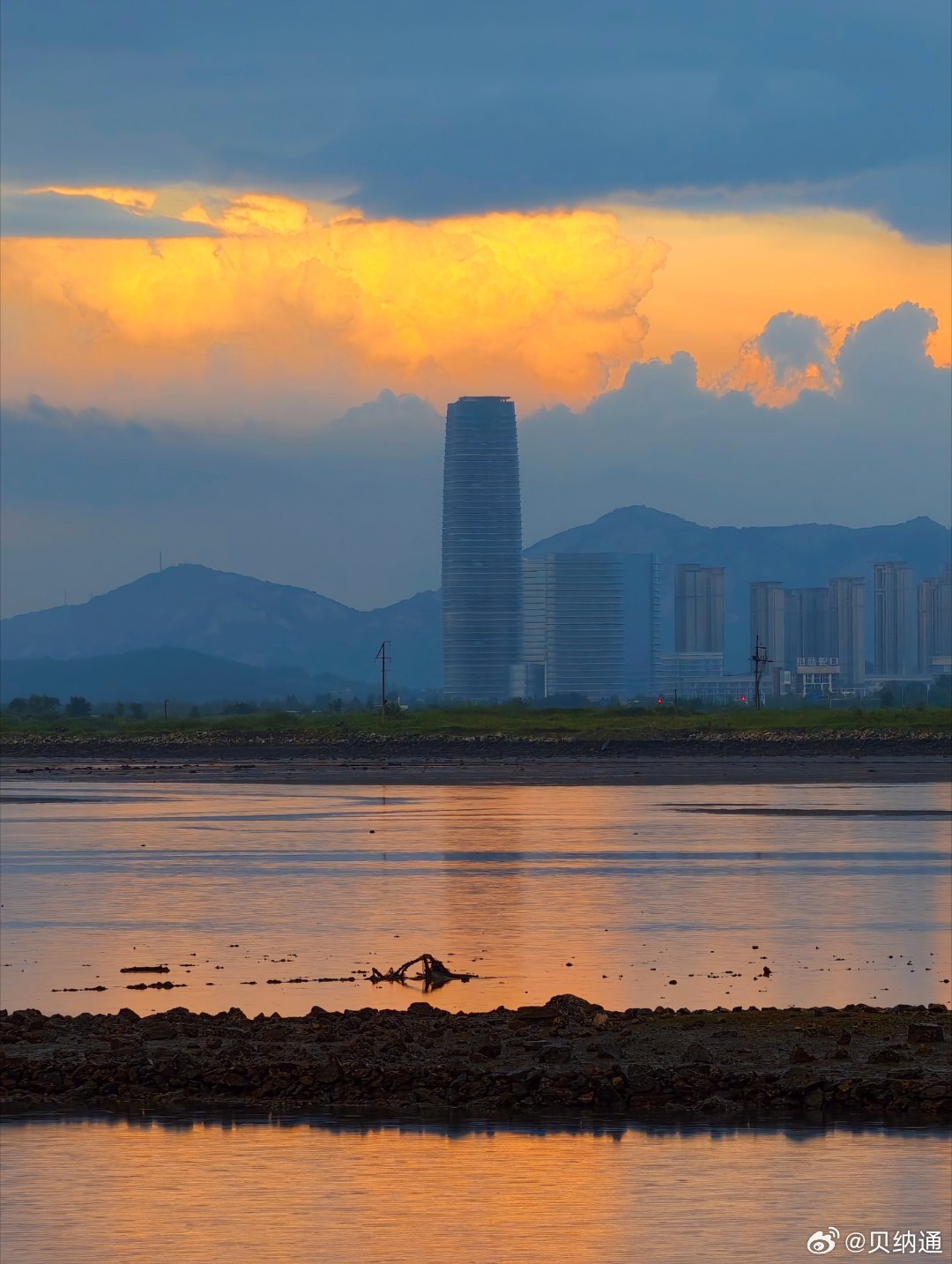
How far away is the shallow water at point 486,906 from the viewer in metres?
22.2

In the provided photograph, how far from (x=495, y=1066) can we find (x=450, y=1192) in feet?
10.2

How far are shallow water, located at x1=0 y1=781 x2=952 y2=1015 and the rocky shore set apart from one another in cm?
264

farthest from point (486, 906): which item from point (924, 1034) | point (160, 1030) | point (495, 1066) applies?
point (495, 1066)

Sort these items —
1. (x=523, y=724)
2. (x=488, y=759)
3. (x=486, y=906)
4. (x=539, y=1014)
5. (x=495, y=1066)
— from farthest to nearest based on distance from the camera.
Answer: (x=523, y=724)
(x=488, y=759)
(x=486, y=906)
(x=539, y=1014)
(x=495, y=1066)

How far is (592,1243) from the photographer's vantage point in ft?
39.2

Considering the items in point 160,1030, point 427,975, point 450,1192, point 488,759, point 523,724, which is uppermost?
point 523,724

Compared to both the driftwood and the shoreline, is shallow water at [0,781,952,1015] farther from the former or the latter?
the shoreline

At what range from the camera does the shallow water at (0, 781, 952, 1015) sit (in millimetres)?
22203

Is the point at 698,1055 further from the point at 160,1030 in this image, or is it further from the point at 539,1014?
the point at 160,1030

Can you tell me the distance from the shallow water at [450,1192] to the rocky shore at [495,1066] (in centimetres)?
64

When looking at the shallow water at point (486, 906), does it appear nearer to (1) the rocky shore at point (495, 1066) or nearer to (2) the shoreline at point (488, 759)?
(1) the rocky shore at point (495, 1066)

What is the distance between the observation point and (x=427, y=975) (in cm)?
2288

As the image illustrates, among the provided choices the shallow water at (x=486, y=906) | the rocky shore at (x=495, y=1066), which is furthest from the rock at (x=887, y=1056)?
the shallow water at (x=486, y=906)

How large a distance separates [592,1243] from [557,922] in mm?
16618
